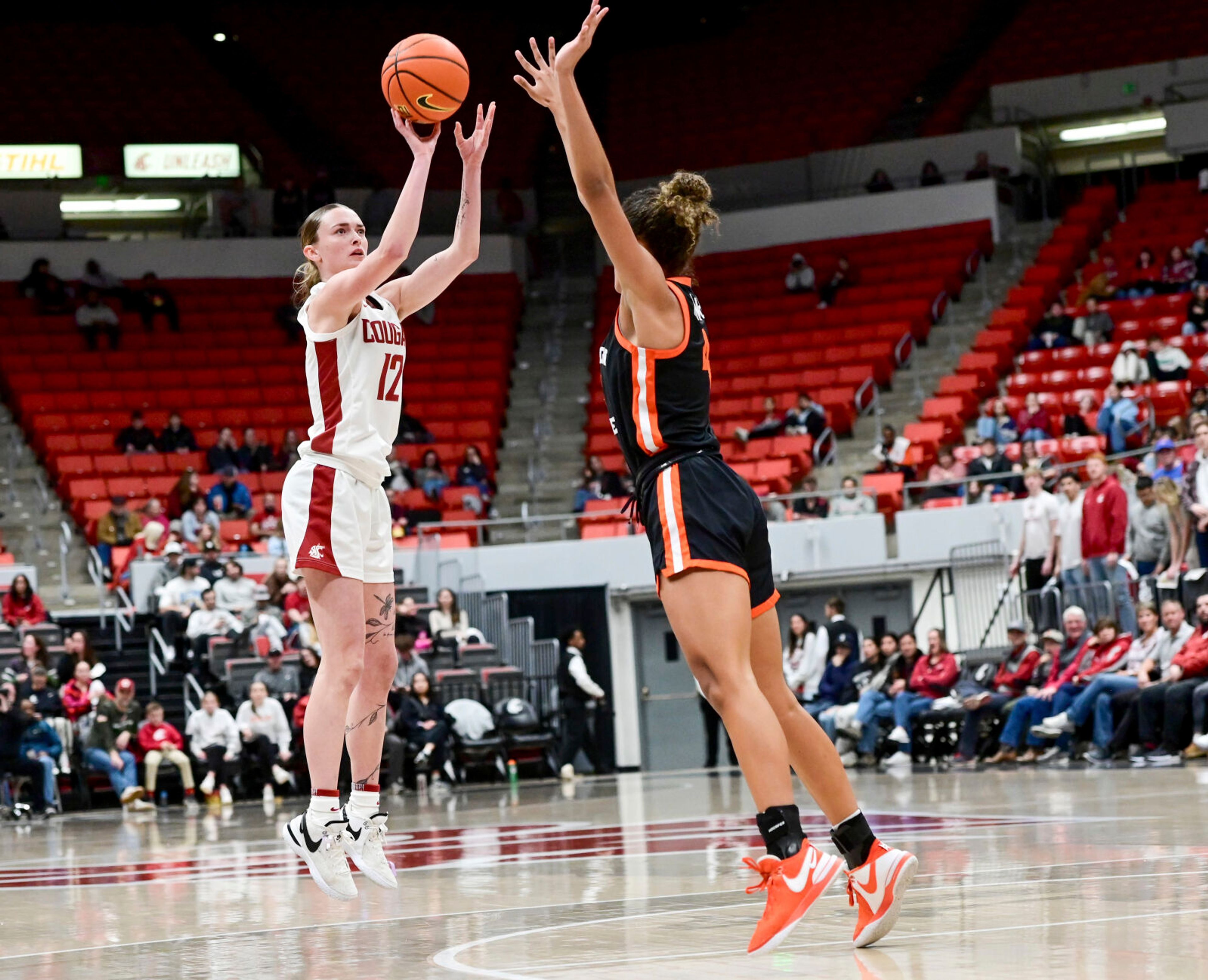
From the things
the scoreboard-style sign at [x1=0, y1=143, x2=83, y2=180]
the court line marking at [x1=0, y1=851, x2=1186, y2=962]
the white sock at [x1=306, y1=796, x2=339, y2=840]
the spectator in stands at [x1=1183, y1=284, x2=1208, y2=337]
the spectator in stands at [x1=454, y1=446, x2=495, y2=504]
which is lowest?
the court line marking at [x1=0, y1=851, x2=1186, y2=962]

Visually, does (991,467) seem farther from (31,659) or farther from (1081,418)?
(31,659)

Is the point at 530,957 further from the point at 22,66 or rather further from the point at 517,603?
the point at 22,66

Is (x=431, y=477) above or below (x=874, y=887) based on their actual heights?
above

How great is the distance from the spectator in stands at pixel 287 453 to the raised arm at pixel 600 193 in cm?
1888

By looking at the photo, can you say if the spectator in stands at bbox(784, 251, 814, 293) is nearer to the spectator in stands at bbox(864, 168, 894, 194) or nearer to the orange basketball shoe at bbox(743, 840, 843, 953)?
the spectator in stands at bbox(864, 168, 894, 194)

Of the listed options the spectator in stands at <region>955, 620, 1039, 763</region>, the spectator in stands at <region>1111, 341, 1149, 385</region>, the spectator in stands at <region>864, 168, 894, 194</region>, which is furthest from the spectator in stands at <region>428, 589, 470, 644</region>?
the spectator in stands at <region>864, 168, 894, 194</region>

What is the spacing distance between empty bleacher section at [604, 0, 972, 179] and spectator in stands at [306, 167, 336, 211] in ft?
17.3

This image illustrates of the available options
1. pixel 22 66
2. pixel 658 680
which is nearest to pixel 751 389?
pixel 658 680

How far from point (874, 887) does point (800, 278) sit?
77.0 feet

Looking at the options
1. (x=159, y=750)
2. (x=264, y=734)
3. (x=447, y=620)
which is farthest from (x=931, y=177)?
(x=159, y=750)

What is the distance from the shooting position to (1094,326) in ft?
76.3

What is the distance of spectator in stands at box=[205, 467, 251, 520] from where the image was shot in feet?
72.1

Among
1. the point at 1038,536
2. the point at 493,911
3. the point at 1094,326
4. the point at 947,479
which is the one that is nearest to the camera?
the point at 493,911

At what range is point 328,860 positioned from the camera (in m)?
5.52
